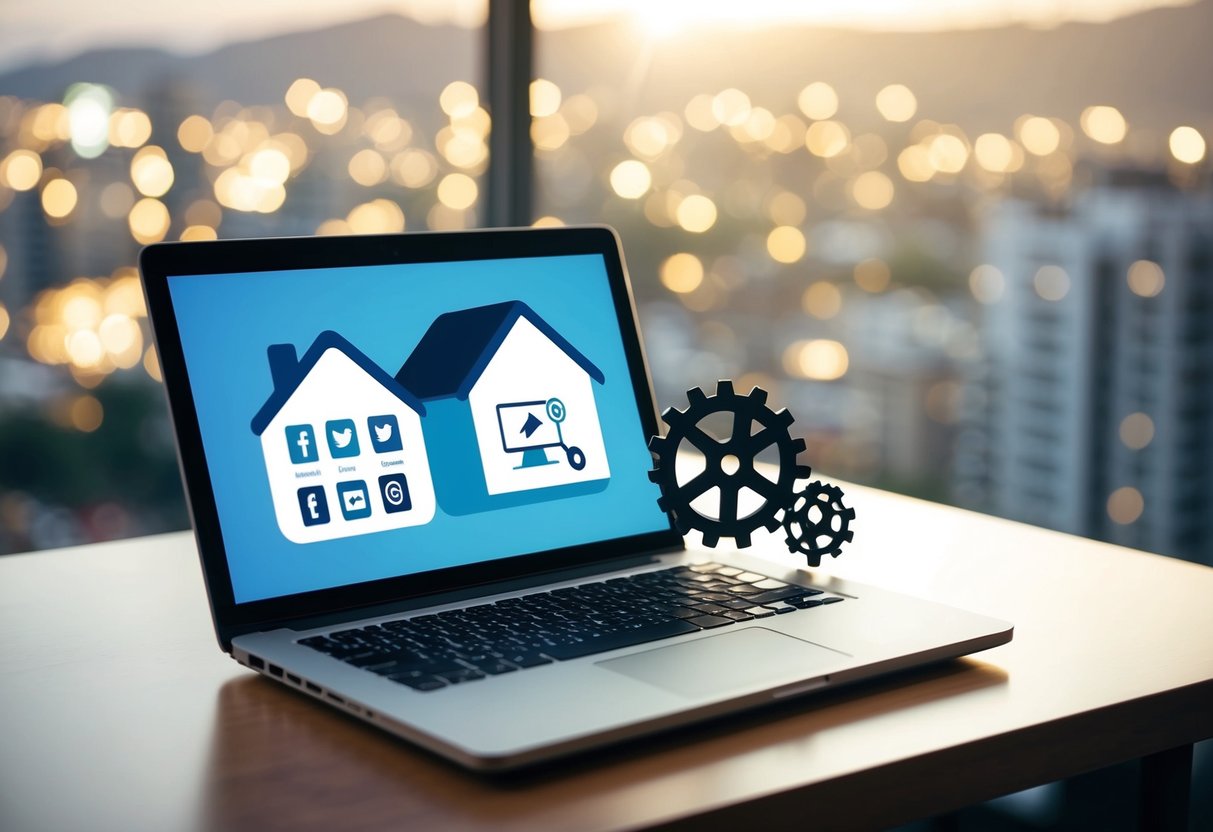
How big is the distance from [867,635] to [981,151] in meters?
1.67

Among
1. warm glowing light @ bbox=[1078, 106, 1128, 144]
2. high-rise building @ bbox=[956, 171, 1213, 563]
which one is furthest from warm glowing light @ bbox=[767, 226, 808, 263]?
warm glowing light @ bbox=[1078, 106, 1128, 144]

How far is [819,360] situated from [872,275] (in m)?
0.22

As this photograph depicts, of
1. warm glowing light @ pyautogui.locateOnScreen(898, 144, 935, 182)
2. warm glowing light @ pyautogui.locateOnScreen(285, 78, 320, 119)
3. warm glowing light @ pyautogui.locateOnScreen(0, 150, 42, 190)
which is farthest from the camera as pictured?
warm glowing light @ pyautogui.locateOnScreen(898, 144, 935, 182)

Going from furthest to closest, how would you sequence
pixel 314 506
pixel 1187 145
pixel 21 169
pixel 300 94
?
1. pixel 300 94
2. pixel 21 169
3. pixel 1187 145
4. pixel 314 506

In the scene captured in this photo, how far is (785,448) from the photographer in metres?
0.97

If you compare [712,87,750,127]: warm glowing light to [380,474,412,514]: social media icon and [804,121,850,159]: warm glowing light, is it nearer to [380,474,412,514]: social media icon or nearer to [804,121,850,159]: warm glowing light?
[804,121,850,159]: warm glowing light

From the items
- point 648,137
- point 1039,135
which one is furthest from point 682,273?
point 1039,135

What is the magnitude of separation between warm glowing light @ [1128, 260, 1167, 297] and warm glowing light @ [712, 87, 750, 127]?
868mm

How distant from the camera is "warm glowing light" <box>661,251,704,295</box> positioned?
247 centimetres

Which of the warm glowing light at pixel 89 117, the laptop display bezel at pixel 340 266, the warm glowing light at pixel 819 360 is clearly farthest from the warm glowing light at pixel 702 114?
the laptop display bezel at pixel 340 266

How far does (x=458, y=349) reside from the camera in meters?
0.97

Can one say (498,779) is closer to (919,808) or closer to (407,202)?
(919,808)

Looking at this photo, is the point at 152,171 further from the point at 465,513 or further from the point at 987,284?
the point at 987,284

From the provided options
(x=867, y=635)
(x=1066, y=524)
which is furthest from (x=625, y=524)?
(x=1066, y=524)
